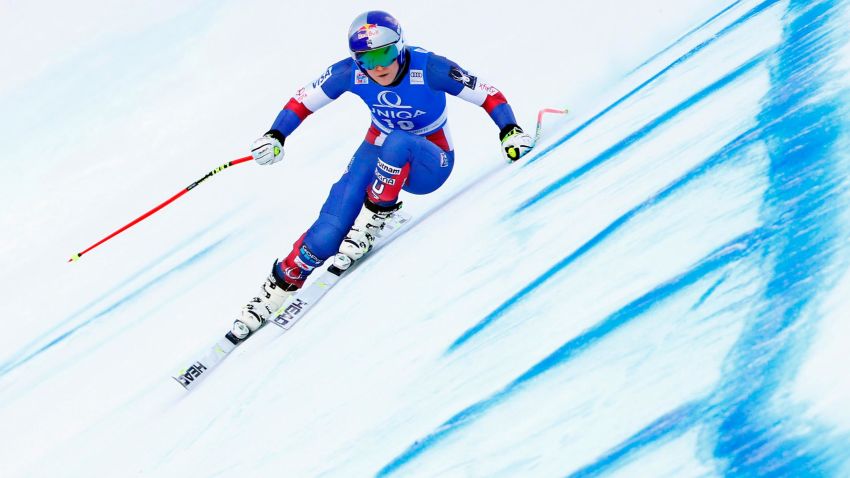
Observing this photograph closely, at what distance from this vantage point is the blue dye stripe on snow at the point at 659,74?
3301 millimetres

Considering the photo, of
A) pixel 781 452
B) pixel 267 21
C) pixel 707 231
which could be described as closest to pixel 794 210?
pixel 707 231

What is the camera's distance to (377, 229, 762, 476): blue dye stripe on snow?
1.67 metres

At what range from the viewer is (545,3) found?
646 cm

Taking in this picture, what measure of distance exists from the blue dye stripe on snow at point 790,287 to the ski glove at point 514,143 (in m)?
1.20

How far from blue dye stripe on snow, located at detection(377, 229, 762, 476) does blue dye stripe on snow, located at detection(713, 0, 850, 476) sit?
96 millimetres

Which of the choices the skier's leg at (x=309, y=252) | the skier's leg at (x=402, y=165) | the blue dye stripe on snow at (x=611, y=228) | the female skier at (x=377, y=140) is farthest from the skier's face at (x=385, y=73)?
the blue dye stripe on snow at (x=611, y=228)

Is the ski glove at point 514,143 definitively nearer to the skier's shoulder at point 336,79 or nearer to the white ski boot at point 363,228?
the white ski boot at point 363,228

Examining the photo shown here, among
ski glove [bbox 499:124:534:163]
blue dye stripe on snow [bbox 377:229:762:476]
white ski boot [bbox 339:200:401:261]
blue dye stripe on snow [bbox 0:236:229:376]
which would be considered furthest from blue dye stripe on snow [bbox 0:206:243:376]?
blue dye stripe on snow [bbox 377:229:762:476]

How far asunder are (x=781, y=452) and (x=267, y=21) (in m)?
6.51

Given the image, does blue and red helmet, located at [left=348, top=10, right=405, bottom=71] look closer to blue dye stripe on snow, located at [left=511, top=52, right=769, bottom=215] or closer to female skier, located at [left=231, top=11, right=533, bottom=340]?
female skier, located at [left=231, top=11, right=533, bottom=340]

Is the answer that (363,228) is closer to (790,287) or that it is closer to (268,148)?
(268,148)

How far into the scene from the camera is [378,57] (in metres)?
3.16

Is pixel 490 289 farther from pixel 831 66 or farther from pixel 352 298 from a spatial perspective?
pixel 831 66

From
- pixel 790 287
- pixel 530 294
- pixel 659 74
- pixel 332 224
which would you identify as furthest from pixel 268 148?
pixel 790 287
